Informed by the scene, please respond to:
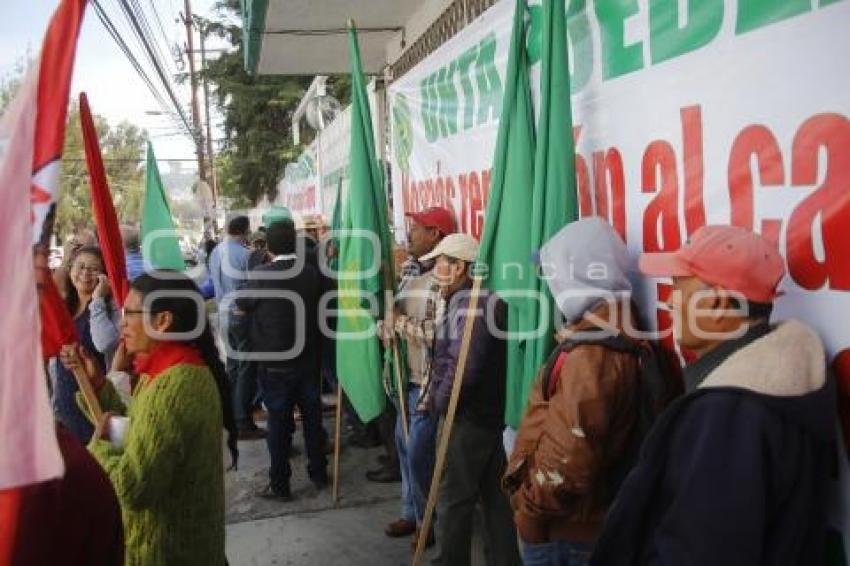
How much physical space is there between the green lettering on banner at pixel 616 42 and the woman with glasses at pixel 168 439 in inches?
69.7

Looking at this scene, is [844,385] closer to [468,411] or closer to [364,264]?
[468,411]

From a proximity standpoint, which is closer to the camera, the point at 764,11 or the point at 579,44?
the point at 764,11

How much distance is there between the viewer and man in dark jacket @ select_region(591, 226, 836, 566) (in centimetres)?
148

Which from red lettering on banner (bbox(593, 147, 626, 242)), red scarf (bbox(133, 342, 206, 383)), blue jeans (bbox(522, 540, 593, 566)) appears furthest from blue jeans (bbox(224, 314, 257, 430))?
blue jeans (bbox(522, 540, 593, 566))

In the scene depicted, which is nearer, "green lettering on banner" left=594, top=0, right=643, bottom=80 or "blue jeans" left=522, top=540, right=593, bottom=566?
"blue jeans" left=522, top=540, right=593, bottom=566

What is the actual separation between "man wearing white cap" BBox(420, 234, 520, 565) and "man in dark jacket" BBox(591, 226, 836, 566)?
4.78ft

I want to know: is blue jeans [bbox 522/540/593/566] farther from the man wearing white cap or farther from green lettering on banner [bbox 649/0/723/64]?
green lettering on banner [bbox 649/0/723/64]

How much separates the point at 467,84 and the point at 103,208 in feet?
7.44

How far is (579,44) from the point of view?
2834 mm

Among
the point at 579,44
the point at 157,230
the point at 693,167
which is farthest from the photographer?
the point at 157,230

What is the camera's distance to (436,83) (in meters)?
4.72

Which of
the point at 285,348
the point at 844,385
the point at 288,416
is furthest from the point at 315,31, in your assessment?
the point at 844,385

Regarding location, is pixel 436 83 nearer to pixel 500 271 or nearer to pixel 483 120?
pixel 483 120

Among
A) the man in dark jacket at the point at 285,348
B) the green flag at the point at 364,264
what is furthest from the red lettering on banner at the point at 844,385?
the man in dark jacket at the point at 285,348
